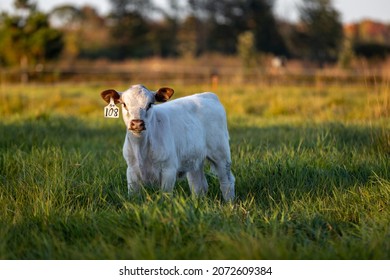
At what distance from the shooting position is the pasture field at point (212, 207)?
157 inches

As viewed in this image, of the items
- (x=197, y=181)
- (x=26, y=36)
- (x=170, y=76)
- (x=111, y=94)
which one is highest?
(x=26, y=36)

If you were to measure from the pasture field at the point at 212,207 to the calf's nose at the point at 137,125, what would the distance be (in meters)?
0.60

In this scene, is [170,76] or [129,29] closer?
[170,76]

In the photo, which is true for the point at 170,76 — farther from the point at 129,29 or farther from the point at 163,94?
the point at 163,94

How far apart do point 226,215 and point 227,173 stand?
1.65 meters

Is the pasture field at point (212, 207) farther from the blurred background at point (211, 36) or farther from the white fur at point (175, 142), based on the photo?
the blurred background at point (211, 36)

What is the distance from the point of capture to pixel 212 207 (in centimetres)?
498

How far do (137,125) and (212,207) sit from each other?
96cm

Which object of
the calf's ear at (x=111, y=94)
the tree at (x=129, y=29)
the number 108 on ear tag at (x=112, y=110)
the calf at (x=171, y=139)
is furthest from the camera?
the tree at (x=129, y=29)

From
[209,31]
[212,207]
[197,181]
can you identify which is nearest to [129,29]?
[209,31]

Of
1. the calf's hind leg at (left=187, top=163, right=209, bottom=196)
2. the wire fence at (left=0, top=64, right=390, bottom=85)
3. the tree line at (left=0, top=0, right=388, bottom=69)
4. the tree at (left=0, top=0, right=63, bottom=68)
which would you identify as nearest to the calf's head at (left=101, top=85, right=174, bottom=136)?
the calf's hind leg at (left=187, top=163, right=209, bottom=196)

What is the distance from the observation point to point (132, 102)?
522cm

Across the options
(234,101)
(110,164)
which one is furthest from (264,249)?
(234,101)

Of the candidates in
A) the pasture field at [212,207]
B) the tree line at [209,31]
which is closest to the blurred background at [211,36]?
the tree line at [209,31]
